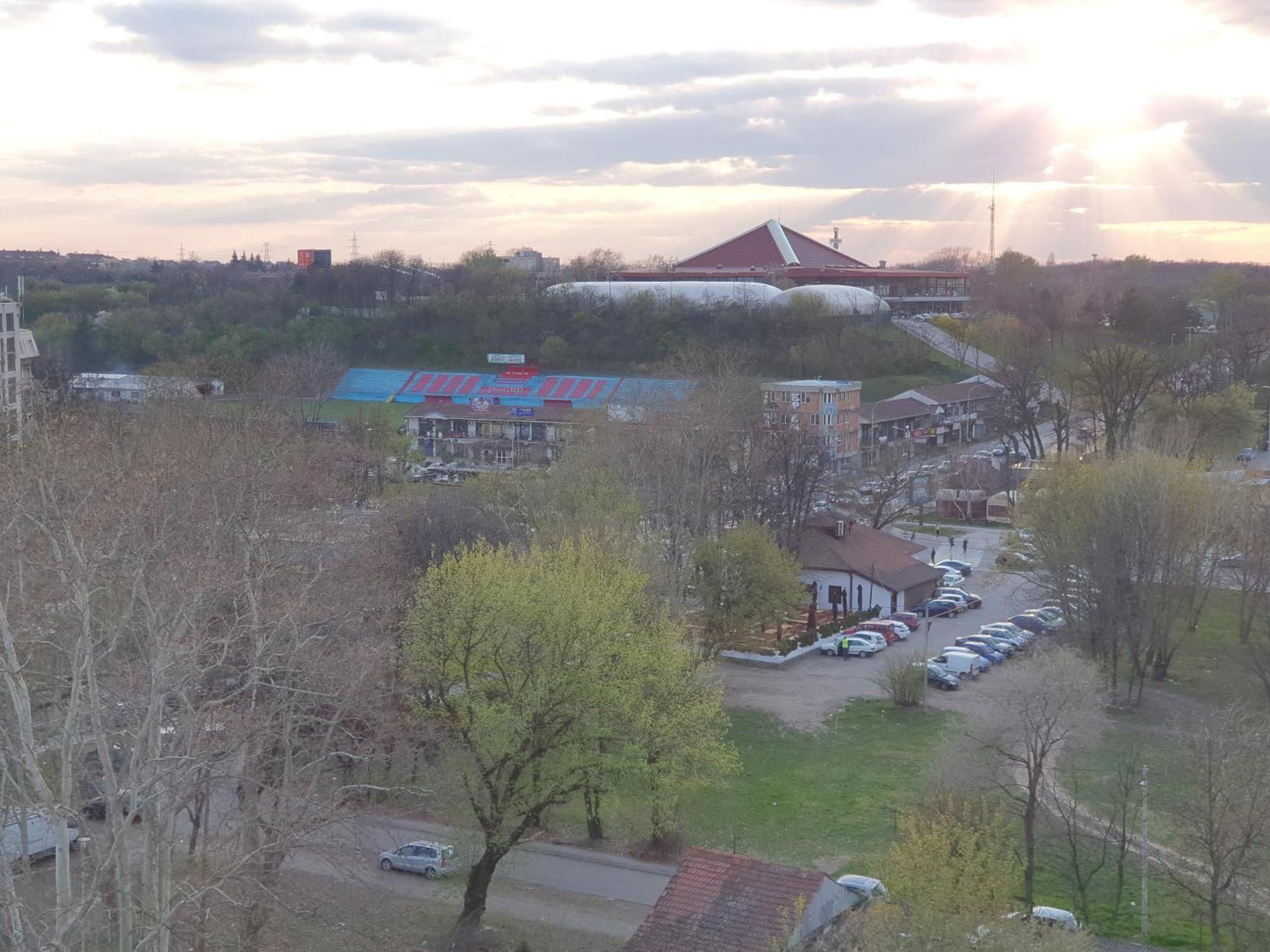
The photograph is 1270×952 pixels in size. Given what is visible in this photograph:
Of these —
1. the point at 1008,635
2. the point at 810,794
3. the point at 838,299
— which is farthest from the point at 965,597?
the point at 838,299

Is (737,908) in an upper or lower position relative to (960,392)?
lower

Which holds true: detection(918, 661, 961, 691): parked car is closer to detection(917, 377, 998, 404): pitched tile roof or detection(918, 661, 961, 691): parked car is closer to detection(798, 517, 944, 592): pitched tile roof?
detection(798, 517, 944, 592): pitched tile roof

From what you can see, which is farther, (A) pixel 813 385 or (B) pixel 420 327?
(B) pixel 420 327

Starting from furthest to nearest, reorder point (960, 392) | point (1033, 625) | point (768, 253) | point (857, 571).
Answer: point (768, 253) → point (960, 392) → point (857, 571) → point (1033, 625)

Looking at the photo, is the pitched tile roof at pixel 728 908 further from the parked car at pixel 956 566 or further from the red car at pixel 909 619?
the parked car at pixel 956 566

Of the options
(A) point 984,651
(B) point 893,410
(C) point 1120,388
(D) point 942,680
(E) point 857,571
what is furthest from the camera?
(B) point 893,410

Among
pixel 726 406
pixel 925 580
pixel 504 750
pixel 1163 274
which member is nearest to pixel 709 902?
pixel 504 750

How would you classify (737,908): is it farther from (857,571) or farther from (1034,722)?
(857,571)

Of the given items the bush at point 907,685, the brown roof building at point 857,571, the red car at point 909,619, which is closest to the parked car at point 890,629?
the red car at point 909,619
